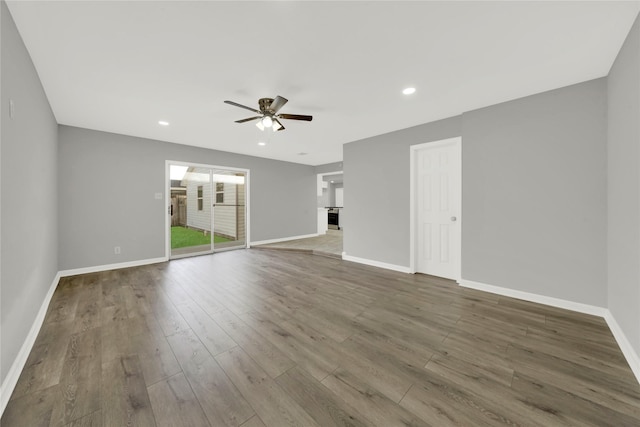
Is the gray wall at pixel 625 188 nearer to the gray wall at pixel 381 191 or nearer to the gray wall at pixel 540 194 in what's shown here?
the gray wall at pixel 540 194

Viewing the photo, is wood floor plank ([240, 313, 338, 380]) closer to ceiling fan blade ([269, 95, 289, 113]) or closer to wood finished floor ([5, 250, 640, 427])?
wood finished floor ([5, 250, 640, 427])

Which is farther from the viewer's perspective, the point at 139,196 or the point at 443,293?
the point at 139,196

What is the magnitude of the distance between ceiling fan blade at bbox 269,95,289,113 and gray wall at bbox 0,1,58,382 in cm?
189

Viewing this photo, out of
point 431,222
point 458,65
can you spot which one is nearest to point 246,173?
point 431,222

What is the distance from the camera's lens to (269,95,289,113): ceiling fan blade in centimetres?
246

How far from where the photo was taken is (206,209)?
5.76m

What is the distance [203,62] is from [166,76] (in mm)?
546

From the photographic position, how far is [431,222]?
12.6 ft

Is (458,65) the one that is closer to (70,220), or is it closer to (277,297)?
(277,297)

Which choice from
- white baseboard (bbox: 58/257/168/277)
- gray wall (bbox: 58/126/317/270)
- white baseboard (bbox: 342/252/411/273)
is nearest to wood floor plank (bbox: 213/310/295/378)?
white baseboard (bbox: 342/252/411/273)

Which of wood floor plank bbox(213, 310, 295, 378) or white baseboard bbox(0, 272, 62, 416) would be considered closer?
white baseboard bbox(0, 272, 62, 416)

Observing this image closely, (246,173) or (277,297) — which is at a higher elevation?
(246,173)

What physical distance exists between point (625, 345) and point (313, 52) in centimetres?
355

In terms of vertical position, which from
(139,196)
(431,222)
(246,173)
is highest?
(246,173)
